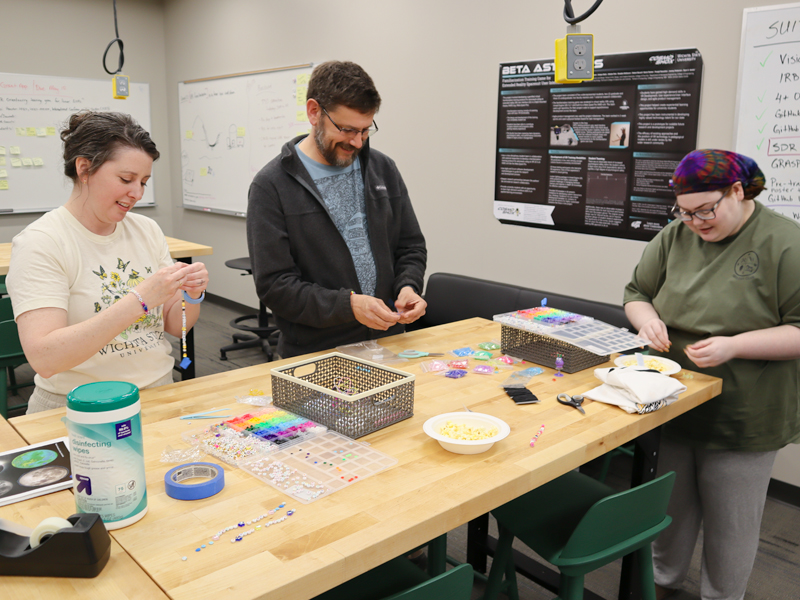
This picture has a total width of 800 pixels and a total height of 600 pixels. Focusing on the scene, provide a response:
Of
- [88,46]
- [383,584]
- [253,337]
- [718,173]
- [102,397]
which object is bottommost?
[253,337]

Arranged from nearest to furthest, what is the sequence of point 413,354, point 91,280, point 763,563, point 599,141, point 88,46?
point 91,280
point 413,354
point 763,563
point 599,141
point 88,46

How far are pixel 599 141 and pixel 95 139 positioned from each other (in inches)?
99.5

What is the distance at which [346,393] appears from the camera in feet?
4.72

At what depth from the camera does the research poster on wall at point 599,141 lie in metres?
2.96

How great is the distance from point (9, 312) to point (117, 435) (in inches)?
103

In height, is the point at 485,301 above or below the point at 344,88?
below

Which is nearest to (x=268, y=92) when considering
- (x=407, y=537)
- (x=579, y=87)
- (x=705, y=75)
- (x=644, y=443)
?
(x=579, y=87)

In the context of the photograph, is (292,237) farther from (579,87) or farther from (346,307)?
(579,87)

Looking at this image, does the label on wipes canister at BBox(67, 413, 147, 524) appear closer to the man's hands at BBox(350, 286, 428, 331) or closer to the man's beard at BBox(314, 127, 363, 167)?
the man's hands at BBox(350, 286, 428, 331)

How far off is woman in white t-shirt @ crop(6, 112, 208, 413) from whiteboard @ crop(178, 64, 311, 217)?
3.61 metres

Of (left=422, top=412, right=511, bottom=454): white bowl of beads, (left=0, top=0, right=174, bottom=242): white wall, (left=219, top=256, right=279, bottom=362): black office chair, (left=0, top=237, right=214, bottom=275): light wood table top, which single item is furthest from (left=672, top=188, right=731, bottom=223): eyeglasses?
(left=0, top=0, right=174, bottom=242): white wall

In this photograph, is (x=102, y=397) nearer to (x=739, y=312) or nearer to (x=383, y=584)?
(x=383, y=584)

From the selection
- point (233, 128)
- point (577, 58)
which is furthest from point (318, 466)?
point (233, 128)

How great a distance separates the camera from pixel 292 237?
78.6 inches
